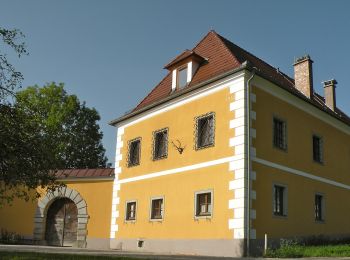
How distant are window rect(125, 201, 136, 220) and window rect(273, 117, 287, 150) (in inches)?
280

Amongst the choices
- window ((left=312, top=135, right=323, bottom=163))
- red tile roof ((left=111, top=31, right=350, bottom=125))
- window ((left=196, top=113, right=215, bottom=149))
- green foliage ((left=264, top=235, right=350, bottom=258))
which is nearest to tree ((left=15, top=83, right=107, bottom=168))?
red tile roof ((left=111, top=31, right=350, bottom=125))

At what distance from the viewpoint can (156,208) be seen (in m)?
19.0

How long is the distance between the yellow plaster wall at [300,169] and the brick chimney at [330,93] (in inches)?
97.3

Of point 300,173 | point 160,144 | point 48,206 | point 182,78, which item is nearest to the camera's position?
point 300,173

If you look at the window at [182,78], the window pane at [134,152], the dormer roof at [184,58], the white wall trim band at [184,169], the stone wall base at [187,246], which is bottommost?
the stone wall base at [187,246]

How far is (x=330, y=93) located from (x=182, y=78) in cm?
893

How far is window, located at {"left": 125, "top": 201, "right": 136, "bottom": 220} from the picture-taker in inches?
804

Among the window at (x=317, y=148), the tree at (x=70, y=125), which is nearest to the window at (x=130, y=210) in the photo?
the window at (x=317, y=148)

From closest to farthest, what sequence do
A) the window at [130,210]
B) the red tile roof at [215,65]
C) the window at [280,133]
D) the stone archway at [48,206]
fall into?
the window at [280,133] < the red tile roof at [215,65] < the window at [130,210] < the stone archway at [48,206]

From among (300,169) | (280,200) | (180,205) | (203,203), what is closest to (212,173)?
(203,203)

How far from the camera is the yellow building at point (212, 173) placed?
15673 mm

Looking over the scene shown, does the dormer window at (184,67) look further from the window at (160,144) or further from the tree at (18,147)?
the tree at (18,147)

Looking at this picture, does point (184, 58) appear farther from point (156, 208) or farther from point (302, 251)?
point (302, 251)

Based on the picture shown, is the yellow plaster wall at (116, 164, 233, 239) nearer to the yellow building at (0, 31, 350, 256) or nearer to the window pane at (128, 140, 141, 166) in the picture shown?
the yellow building at (0, 31, 350, 256)
